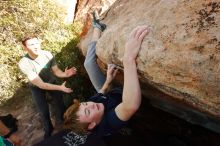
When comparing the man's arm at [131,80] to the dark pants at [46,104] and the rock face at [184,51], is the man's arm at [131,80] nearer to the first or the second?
the rock face at [184,51]

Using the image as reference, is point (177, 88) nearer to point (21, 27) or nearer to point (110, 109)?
point (110, 109)

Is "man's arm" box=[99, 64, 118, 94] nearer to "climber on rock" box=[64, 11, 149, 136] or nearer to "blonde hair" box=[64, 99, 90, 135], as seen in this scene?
"climber on rock" box=[64, 11, 149, 136]

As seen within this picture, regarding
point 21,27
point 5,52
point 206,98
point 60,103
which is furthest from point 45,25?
point 206,98

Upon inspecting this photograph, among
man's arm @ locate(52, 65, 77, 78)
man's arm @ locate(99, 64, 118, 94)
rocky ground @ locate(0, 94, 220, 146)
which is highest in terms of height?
man's arm @ locate(99, 64, 118, 94)

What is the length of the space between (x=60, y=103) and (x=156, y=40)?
3615 millimetres

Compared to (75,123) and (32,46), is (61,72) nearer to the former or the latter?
(32,46)

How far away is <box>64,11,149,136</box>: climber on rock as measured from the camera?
325cm

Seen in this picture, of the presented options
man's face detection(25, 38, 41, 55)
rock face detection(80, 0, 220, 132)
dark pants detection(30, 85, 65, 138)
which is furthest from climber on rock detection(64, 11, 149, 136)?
dark pants detection(30, 85, 65, 138)

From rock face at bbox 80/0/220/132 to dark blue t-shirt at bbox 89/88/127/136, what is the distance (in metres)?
0.48

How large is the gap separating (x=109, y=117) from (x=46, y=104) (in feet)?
9.56

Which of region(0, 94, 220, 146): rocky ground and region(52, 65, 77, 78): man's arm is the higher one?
region(52, 65, 77, 78): man's arm

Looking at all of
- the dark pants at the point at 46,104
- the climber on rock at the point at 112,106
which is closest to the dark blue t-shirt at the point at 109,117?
the climber on rock at the point at 112,106

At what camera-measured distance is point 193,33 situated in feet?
10.1

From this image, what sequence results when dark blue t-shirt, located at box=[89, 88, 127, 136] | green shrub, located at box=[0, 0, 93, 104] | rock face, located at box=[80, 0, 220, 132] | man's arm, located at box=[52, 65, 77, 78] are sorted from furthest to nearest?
green shrub, located at box=[0, 0, 93, 104] → man's arm, located at box=[52, 65, 77, 78] → dark blue t-shirt, located at box=[89, 88, 127, 136] → rock face, located at box=[80, 0, 220, 132]
